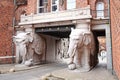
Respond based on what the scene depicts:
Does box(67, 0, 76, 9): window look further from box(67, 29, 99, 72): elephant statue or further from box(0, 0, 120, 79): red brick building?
box(67, 29, 99, 72): elephant statue

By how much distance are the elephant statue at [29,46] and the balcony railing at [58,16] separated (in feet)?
3.56

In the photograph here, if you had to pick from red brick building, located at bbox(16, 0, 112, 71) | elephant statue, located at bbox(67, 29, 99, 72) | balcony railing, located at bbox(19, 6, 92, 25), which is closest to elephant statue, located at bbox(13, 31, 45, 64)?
red brick building, located at bbox(16, 0, 112, 71)

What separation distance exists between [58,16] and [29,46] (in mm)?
3209

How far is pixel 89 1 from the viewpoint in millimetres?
14234

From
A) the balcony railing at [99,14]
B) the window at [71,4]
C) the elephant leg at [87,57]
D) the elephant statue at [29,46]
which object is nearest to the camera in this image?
the elephant leg at [87,57]

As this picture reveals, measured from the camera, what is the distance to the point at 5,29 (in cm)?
1702

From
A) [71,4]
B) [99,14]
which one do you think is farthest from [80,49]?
[71,4]

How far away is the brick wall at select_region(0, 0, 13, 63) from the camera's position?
1669cm

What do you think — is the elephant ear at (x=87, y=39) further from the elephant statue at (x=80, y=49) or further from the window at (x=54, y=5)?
the window at (x=54, y=5)

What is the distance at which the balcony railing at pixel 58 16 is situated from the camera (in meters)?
12.8

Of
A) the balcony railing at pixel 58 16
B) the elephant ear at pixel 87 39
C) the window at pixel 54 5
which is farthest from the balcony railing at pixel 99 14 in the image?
the window at pixel 54 5

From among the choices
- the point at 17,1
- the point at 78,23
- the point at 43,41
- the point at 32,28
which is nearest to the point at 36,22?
the point at 32,28

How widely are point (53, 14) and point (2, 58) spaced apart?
19.8 feet

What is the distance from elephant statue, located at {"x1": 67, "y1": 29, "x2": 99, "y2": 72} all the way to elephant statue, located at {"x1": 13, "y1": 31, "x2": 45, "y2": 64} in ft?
12.6
